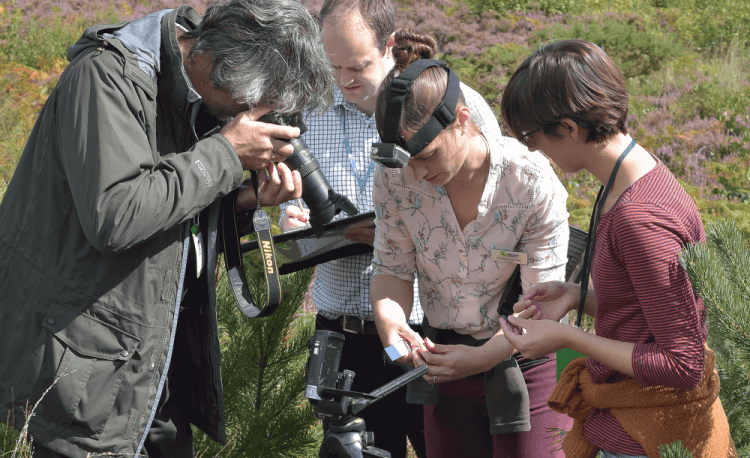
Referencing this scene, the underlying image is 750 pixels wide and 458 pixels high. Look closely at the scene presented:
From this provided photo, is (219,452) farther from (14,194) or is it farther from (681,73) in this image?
(681,73)

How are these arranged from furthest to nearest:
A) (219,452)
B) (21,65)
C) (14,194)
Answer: (21,65) → (219,452) → (14,194)

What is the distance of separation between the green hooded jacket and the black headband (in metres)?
0.41

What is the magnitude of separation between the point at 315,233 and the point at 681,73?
26.4ft

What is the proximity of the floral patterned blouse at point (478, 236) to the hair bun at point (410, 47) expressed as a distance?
564 mm

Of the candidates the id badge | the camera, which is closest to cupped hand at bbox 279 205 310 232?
the camera

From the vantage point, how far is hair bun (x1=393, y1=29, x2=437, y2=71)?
2.28 meters

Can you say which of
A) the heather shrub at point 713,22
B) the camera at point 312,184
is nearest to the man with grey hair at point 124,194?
the camera at point 312,184

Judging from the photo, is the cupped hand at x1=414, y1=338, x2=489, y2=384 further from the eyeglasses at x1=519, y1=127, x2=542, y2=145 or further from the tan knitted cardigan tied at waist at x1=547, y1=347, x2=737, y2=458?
the eyeglasses at x1=519, y1=127, x2=542, y2=145

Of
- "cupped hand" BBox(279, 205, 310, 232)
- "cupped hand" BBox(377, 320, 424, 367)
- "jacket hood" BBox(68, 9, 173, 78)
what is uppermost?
"jacket hood" BBox(68, 9, 173, 78)

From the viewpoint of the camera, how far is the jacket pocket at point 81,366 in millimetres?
1402

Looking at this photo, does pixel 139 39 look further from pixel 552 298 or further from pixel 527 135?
pixel 552 298

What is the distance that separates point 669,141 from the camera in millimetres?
6582

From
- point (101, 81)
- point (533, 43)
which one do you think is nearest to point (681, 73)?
point (533, 43)

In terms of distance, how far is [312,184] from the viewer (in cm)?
183
